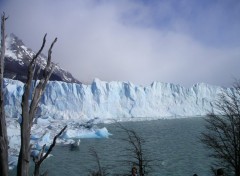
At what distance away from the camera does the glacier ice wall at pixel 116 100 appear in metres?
59.2

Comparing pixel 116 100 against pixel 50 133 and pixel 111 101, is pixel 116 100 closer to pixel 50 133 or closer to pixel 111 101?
pixel 111 101

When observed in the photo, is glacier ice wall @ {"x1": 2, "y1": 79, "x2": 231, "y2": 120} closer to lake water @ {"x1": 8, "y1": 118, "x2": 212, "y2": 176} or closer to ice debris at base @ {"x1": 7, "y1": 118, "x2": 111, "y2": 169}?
ice debris at base @ {"x1": 7, "y1": 118, "x2": 111, "y2": 169}

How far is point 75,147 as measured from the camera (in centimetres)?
3084

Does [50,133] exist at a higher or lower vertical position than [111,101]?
lower

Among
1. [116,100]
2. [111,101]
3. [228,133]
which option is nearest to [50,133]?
[228,133]

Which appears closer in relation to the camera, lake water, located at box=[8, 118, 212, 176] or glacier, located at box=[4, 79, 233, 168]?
lake water, located at box=[8, 118, 212, 176]

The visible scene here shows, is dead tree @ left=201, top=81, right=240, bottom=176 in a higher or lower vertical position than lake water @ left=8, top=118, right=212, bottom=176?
higher

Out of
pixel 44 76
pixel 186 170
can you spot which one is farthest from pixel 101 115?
pixel 44 76

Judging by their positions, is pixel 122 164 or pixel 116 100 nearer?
pixel 122 164

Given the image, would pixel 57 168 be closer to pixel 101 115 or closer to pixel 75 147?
pixel 75 147

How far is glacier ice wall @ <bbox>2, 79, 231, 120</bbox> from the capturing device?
59.2 meters

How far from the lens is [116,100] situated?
221 feet

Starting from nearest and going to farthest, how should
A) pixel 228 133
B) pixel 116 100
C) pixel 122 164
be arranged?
pixel 228 133 < pixel 122 164 < pixel 116 100

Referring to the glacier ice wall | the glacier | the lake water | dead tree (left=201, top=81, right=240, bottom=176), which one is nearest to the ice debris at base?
the lake water
